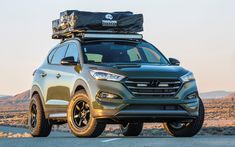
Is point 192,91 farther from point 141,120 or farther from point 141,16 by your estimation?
point 141,16

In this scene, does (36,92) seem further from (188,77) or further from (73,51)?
(188,77)

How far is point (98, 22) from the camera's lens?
14.1m

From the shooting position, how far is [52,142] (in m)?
11.5

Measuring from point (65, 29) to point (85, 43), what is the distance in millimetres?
938

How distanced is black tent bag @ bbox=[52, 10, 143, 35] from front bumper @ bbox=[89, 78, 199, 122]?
2127 millimetres

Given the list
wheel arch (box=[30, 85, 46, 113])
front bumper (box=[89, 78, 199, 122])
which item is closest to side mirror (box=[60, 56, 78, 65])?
front bumper (box=[89, 78, 199, 122])

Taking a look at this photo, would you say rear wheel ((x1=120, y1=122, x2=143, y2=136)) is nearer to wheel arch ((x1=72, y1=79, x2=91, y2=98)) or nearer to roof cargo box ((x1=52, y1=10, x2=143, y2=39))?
roof cargo box ((x1=52, y1=10, x2=143, y2=39))

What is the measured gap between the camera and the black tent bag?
13992mm

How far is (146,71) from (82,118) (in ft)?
4.75

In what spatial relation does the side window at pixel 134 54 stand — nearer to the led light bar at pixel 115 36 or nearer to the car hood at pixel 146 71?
the led light bar at pixel 115 36

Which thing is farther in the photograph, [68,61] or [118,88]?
[68,61]

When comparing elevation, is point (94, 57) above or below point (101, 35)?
below

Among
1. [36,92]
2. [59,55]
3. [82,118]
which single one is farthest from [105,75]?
[36,92]

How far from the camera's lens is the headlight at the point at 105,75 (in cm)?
1216
